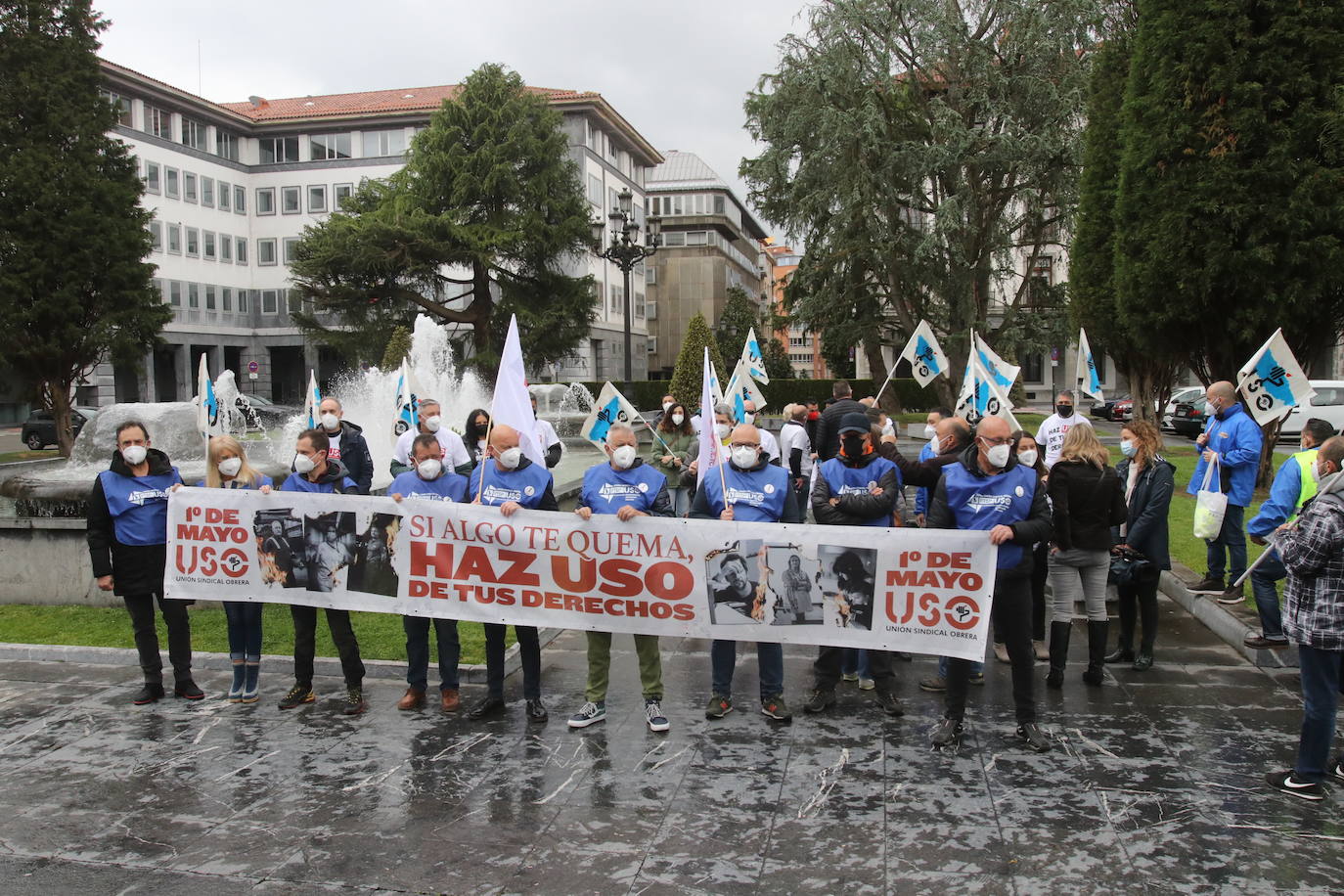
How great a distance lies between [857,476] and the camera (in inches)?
266

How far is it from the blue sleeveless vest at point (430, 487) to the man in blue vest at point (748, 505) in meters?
1.71

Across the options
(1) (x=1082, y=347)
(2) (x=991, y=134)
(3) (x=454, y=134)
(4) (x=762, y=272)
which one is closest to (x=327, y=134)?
(3) (x=454, y=134)

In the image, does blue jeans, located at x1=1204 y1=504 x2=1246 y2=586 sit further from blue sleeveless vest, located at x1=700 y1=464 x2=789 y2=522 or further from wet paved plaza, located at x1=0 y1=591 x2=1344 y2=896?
blue sleeveless vest, located at x1=700 y1=464 x2=789 y2=522

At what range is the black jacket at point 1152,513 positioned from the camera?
7.56 m

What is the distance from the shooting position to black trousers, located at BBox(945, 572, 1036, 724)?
6.04m

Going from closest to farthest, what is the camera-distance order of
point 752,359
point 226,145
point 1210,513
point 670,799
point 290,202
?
1. point 670,799
2. point 1210,513
3. point 752,359
4. point 226,145
5. point 290,202

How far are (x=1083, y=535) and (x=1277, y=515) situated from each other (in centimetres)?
131

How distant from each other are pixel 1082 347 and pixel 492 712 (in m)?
11.1

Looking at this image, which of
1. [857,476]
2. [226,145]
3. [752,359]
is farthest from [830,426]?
[226,145]

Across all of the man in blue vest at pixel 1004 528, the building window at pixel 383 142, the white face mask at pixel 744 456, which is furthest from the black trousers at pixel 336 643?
the building window at pixel 383 142

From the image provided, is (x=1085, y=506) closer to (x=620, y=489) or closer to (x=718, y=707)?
(x=718, y=707)

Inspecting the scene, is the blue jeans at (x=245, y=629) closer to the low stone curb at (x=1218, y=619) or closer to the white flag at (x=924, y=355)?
the low stone curb at (x=1218, y=619)

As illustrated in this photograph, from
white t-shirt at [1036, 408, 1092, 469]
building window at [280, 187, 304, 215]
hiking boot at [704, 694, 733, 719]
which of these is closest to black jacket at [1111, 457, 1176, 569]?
hiking boot at [704, 694, 733, 719]

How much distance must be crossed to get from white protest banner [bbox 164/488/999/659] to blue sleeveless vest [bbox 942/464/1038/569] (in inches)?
5.8
